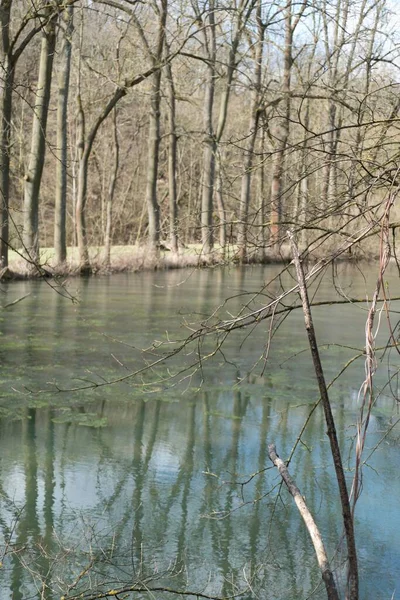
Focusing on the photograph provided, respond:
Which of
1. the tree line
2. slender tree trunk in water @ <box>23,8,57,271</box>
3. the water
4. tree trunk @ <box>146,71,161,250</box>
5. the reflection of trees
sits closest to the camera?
the reflection of trees

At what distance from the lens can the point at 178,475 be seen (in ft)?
18.7

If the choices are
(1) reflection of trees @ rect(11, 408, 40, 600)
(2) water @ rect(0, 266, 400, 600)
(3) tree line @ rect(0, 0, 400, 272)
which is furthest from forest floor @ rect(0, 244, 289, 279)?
(1) reflection of trees @ rect(11, 408, 40, 600)

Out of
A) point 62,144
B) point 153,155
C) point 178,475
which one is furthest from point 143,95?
point 178,475

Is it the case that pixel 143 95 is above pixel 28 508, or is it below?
above

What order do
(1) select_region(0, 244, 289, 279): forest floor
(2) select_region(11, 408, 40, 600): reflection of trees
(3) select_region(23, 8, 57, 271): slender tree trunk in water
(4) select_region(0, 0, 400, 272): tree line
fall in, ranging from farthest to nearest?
(3) select_region(23, 8, 57, 271): slender tree trunk in water, (1) select_region(0, 244, 289, 279): forest floor, (4) select_region(0, 0, 400, 272): tree line, (2) select_region(11, 408, 40, 600): reflection of trees

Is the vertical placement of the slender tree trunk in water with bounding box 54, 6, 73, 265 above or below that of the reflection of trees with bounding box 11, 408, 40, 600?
above

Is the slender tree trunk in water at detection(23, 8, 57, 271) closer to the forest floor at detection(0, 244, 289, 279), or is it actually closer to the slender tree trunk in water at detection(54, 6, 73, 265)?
the forest floor at detection(0, 244, 289, 279)

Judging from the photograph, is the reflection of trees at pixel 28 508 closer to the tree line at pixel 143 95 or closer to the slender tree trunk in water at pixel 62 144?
the tree line at pixel 143 95

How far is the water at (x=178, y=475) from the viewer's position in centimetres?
418

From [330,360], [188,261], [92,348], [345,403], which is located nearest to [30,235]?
[188,261]

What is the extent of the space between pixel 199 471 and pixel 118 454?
65cm

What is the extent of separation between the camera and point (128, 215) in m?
37.6

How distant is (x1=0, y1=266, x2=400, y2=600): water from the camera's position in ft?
13.7

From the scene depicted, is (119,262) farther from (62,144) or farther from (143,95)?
(143,95)
